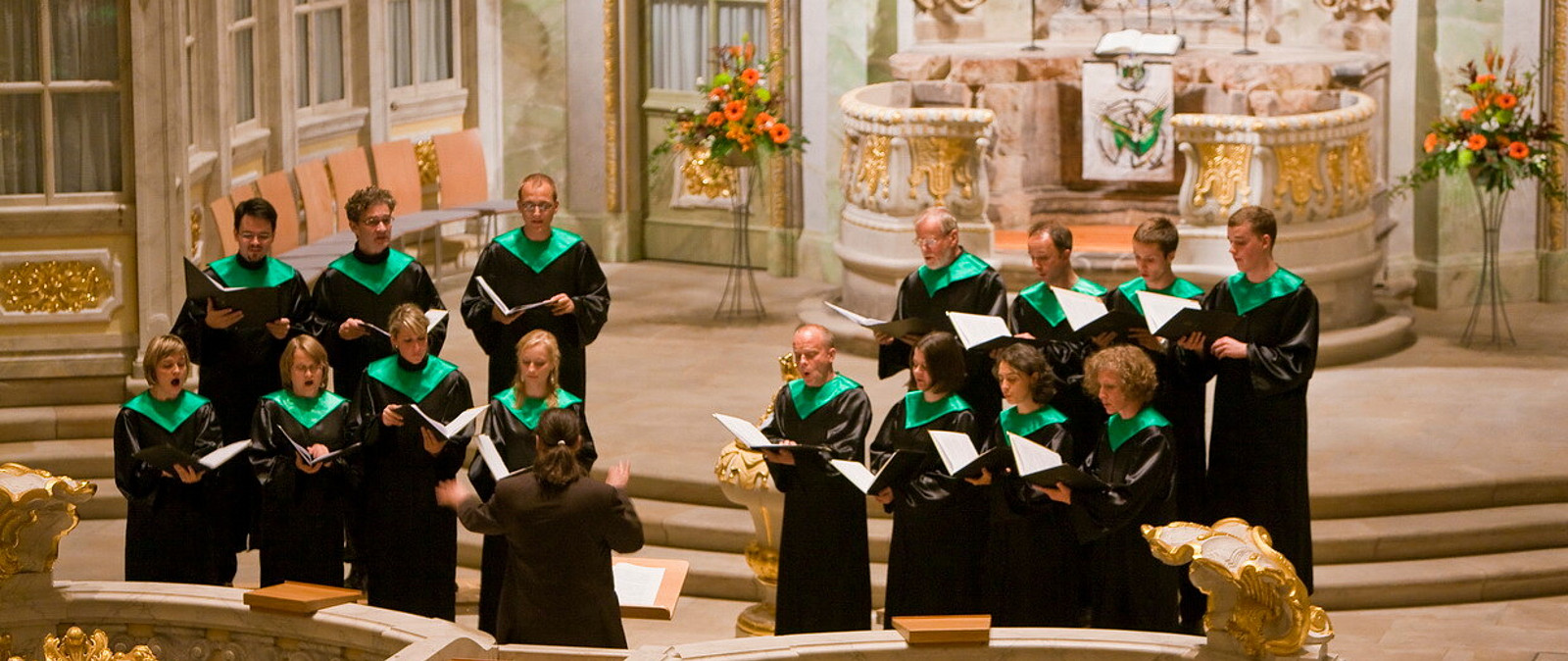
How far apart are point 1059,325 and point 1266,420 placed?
82 cm

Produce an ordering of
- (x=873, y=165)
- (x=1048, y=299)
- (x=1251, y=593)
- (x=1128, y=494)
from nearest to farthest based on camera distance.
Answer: (x=1251, y=593) → (x=1128, y=494) → (x=1048, y=299) → (x=873, y=165)

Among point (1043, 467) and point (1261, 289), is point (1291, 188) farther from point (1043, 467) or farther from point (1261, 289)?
point (1043, 467)

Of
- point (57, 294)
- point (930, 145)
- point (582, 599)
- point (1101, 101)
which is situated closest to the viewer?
point (582, 599)

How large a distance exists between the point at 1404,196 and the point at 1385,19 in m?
0.99

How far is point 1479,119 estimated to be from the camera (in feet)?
39.9

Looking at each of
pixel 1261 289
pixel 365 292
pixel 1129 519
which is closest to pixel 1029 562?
pixel 1129 519

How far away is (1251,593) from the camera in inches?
233

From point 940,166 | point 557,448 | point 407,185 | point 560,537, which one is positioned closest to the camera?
point 557,448

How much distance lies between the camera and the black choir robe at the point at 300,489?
322 inches

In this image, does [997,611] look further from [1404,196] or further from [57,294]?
[1404,196]

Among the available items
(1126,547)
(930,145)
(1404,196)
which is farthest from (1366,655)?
(1404,196)

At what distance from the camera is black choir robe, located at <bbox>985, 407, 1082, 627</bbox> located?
300 inches

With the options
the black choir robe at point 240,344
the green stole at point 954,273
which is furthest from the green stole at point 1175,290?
the black choir robe at point 240,344

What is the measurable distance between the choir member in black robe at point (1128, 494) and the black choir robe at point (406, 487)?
216 centimetres
